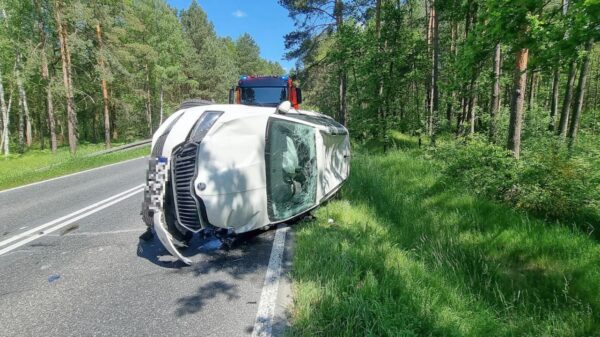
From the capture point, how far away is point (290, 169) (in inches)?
176

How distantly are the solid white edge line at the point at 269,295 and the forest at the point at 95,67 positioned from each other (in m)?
19.3

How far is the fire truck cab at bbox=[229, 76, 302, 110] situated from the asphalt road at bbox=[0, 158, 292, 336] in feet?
19.1

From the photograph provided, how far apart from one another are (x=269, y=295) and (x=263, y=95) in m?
8.20

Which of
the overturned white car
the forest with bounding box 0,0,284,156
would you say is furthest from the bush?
the forest with bounding box 0,0,284,156

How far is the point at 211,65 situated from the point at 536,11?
39.2m

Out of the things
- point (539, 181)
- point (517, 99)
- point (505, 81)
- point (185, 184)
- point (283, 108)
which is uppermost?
point (505, 81)

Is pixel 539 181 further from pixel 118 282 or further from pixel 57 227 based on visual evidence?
pixel 57 227

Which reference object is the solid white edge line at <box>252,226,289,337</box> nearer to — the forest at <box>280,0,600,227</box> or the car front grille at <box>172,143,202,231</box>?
the car front grille at <box>172,143,202,231</box>

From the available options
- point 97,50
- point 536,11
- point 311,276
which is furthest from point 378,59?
point 97,50

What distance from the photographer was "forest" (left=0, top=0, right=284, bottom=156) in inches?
719

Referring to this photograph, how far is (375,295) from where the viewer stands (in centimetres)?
273

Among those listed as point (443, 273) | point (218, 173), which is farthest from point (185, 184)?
point (443, 273)

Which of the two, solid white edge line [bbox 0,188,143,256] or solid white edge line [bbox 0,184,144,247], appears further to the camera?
solid white edge line [bbox 0,184,144,247]

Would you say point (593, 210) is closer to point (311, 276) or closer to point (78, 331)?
point (311, 276)
